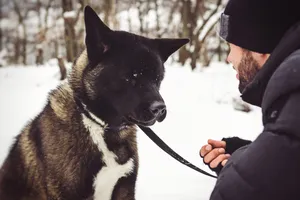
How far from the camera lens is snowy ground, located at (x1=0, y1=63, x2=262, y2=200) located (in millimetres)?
3689

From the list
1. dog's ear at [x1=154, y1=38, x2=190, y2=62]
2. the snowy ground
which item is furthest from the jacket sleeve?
the snowy ground

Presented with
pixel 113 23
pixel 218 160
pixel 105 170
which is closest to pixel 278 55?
pixel 218 160

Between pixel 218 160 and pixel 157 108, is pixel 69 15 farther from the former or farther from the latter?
pixel 218 160

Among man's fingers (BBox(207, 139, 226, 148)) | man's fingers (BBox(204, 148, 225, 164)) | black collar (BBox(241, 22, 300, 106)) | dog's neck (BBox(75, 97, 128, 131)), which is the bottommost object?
dog's neck (BBox(75, 97, 128, 131))

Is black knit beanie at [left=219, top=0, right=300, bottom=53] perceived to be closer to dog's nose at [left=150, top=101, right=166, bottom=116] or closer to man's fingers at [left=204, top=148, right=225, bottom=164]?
man's fingers at [left=204, top=148, right=225, bottom=164]

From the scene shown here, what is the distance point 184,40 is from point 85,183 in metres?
1.16

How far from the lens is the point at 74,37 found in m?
9.33

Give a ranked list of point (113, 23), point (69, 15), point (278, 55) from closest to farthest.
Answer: point (278, 55)
point (69, 15)
point (113, 23)

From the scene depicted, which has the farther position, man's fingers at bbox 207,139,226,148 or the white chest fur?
the white chest fur

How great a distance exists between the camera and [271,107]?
3.35 feet

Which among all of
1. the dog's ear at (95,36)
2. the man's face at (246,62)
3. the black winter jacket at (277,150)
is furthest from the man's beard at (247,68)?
the dog's ear at (95,36)

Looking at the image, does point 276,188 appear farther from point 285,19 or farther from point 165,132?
point 165,132

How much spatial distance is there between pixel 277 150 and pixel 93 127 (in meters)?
1.55

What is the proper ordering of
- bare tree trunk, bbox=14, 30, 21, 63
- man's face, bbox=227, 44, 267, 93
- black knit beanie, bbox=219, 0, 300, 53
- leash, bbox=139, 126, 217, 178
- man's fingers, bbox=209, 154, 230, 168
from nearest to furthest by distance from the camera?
1. black knit beanie, bbox=219, 0, 300, 53
2. man's face, bbox=227, 44, 267, 93
3. man's fingers, bbox=209, 154, 230, 168
4. leash, bbox=139, 126, 217, 178
5. bare tree trunk, bbox=14, 30, 21, 63
